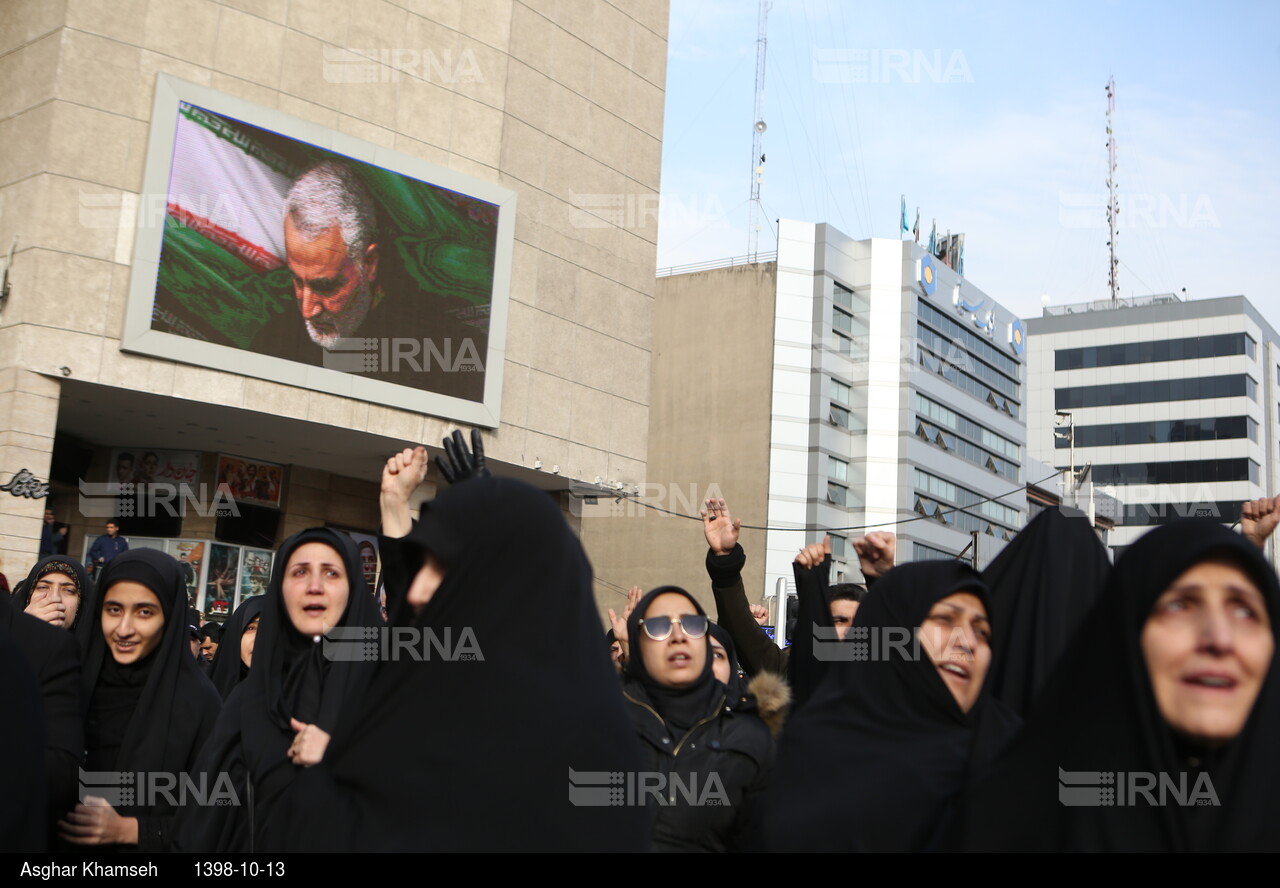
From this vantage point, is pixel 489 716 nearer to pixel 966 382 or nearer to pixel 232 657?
pixel 232 657

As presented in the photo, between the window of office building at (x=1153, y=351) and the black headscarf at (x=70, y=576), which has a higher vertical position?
the window of office building at (x=1153, y=351)

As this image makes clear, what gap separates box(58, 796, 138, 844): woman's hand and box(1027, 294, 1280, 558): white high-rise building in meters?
63.0

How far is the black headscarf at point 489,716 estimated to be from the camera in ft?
7.79

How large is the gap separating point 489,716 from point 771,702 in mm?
1947

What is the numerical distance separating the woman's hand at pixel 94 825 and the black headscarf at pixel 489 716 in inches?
72.6

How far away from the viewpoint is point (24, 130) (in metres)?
18.7

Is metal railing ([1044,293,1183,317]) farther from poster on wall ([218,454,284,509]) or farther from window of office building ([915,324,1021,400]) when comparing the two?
poster on wall ([218,454,284,509])

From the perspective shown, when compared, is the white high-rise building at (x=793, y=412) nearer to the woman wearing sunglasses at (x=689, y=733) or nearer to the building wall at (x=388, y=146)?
the building wall at (x=388, y=146)

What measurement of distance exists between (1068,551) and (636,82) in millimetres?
25007

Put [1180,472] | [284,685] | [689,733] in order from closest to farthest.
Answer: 1. [284,685]
2. [689,733]
3. [1180,472]

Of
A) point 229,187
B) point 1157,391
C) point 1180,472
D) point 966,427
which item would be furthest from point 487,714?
point 1157,391

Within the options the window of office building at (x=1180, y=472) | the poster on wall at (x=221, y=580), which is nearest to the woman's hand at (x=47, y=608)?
the poster on wall at (x=221, y=580)

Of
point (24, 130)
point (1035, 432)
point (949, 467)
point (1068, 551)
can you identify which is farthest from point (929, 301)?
point (1068, 551)

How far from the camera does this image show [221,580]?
75.2 feet
